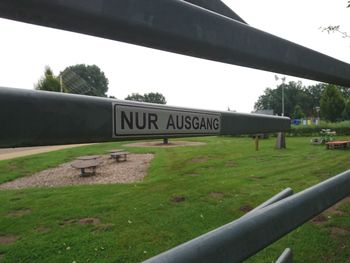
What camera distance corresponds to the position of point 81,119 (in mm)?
606

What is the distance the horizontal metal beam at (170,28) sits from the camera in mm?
567

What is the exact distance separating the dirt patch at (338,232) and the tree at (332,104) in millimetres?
46388

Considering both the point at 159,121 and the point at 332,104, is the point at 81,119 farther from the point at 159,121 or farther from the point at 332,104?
the point at 332,104

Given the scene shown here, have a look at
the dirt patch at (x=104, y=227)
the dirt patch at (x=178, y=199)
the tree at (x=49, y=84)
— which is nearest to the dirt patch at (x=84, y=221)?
the dirt patch at (x=104, y=227)

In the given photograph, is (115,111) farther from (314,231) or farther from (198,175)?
(198,175)

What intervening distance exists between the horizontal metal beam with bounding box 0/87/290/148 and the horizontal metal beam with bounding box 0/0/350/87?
12cm

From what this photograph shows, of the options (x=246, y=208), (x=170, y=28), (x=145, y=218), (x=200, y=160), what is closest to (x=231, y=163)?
(x=200, y=160)

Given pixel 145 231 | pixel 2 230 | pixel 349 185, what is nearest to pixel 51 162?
pixel 2 230

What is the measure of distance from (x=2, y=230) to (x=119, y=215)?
194 cm

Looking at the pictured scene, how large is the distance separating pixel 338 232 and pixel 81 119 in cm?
527

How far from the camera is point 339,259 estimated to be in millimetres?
4102

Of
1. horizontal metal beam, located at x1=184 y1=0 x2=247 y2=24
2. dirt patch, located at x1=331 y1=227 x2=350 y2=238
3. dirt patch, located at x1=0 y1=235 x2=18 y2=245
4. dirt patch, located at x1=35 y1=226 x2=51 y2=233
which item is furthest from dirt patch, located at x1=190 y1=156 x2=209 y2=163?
horizontal metal beam, located at x1=184 y1=0 x2=247 y2=24

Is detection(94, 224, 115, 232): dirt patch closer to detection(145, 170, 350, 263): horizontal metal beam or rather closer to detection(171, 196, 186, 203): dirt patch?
detection(171, 196, 186, 203): dirt patch

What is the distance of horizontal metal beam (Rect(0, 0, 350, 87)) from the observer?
57 centimetres
